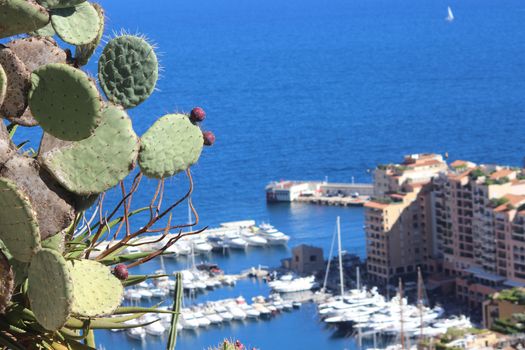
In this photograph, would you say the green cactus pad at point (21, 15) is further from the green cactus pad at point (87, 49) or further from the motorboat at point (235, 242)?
the motorboat at point (235, 242)

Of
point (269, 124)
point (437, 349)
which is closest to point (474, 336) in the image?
point (437, 349)

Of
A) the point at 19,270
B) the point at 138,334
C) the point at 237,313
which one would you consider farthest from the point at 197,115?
the point at 237,313

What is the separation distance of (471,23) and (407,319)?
9615 cm

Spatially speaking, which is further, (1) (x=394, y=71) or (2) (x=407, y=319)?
(1) (x=394, y=71)

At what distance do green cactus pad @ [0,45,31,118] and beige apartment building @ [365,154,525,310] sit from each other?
29120 mm

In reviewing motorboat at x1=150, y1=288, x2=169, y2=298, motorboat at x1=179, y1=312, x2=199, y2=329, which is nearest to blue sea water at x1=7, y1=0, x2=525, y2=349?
motorboat at x1=179, y1=312, x2=199, y2=329

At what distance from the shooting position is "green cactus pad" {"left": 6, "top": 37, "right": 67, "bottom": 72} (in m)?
1.63

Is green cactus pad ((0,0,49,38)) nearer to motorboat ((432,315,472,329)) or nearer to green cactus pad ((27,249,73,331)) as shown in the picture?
green cactus pad ((27,249,73,331))

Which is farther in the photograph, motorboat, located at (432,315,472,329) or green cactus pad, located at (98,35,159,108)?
motorboat, located at (432,315,472,329)

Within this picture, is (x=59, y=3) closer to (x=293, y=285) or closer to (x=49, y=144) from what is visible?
(x=49, y=144)

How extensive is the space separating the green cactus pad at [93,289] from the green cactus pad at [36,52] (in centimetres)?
26

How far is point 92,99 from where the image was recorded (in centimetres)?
153

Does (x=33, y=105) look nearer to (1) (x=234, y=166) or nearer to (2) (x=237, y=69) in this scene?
(1) (x=234, y=166)

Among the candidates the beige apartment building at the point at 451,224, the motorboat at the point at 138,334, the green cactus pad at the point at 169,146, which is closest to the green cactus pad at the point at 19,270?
the green cactus pad at the point at 169,146
